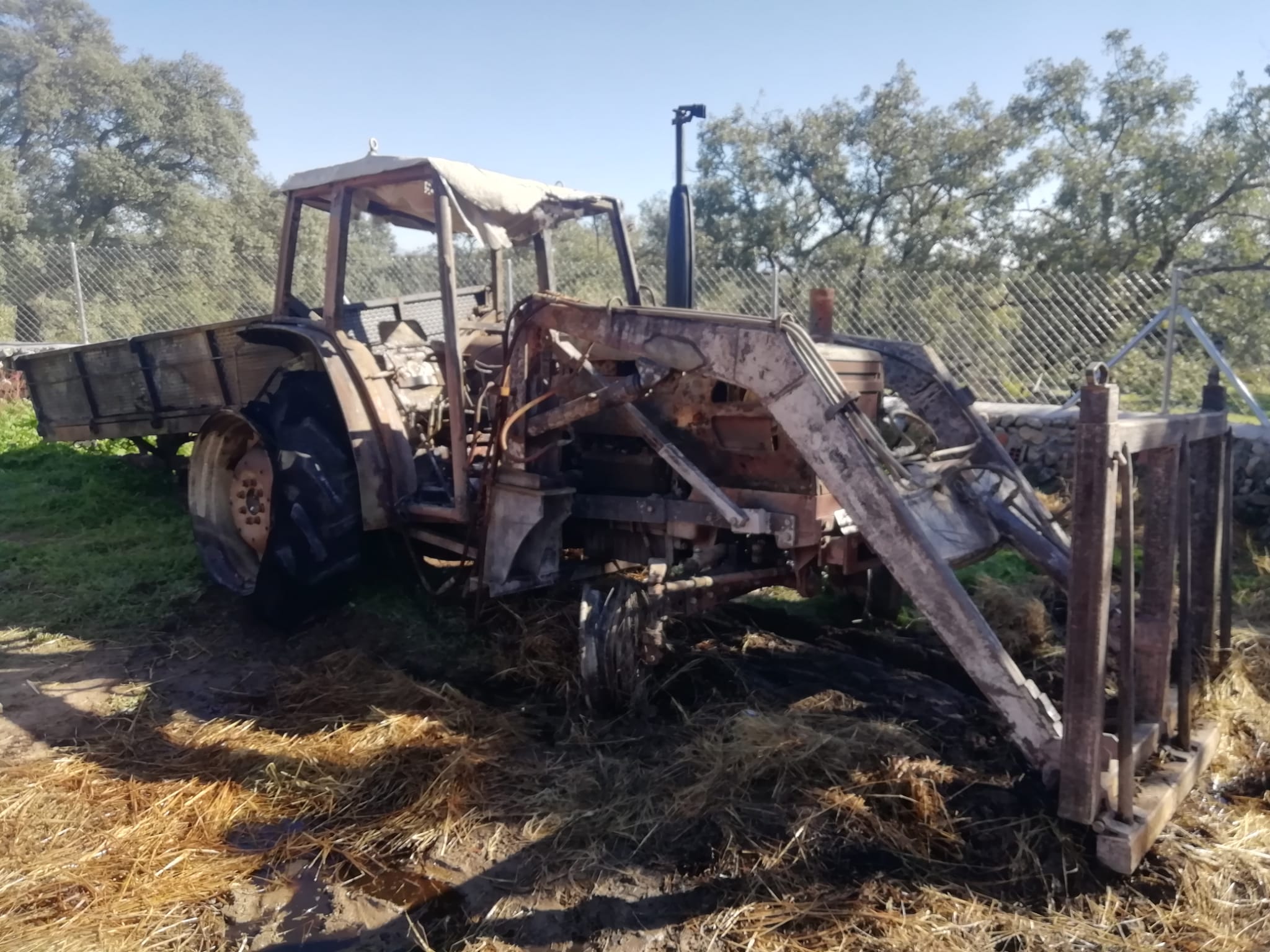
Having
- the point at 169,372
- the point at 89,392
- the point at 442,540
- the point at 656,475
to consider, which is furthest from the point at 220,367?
the point at 656,475

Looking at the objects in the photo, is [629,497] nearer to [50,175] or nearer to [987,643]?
[987,643]

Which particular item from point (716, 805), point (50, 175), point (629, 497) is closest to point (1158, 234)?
point (629, 497)

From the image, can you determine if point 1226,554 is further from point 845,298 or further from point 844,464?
point 845,298

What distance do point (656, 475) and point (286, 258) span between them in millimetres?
Result: 2763

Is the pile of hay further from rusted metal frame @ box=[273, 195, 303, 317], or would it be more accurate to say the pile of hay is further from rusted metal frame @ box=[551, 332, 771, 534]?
rusted metal frame @ box=[273, 195, 303, 317]

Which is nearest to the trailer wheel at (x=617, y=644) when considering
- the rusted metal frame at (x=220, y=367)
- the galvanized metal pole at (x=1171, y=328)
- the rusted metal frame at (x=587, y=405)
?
the rusted metal frame at (x=587, y=405)

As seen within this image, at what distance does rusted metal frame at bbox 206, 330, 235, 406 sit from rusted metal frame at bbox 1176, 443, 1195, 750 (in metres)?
5.34

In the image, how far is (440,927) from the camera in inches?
106

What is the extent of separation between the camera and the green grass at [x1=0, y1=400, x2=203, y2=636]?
211 inches

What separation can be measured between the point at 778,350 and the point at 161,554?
15.5 ft

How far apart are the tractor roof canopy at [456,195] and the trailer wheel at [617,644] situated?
205cm

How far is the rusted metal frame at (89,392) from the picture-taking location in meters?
6.89

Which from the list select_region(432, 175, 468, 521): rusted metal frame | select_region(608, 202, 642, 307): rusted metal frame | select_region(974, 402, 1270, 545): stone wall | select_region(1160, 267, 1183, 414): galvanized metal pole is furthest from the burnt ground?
select_region(1160, 267, 1183, 414): galvanized metal pole

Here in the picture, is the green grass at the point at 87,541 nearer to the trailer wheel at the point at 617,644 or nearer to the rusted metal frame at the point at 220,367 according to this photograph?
the rusted metal frame at the point at 220,367
